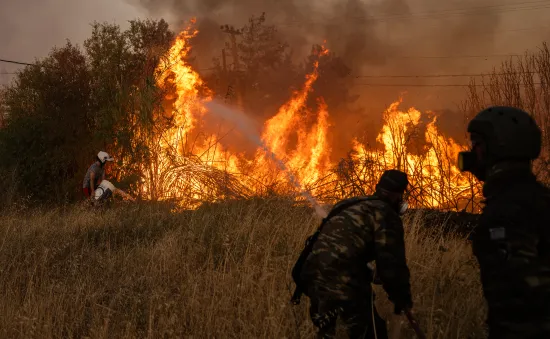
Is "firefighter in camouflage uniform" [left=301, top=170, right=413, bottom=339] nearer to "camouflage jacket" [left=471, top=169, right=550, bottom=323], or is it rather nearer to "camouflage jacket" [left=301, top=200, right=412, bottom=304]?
"camouflage jacket" [left=301, top=200, right=412, bottom=304]

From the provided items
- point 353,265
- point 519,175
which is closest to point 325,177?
point 353,265

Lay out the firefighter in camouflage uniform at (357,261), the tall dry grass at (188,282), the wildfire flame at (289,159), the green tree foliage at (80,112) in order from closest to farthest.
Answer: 1. the firefighter in camouflage uniform at (357,261)
2. the tall dry grass at (188,282)
3. the wildfire flame at (289,159)
4. the green tree foliage at (80,112)

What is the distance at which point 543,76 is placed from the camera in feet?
32.4

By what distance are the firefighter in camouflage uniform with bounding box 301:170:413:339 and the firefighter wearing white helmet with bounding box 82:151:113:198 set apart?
8.47m

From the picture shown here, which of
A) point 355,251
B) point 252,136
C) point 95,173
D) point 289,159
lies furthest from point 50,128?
point 355,251

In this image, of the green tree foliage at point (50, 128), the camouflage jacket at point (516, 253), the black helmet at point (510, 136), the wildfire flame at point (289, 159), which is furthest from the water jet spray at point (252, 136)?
the camouflage jacket at point (516, 253)

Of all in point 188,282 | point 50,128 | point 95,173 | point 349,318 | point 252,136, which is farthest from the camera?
point 252,136

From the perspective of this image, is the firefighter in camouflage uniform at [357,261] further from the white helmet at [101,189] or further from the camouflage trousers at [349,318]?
the white helmet at [101,189]

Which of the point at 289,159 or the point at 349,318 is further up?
the point at 289,159

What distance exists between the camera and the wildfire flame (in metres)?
8.43

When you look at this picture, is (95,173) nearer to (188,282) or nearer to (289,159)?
(289,159)

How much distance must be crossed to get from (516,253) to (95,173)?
1009cm

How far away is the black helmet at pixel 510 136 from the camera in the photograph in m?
2.18

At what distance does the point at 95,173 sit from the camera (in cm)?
1081
